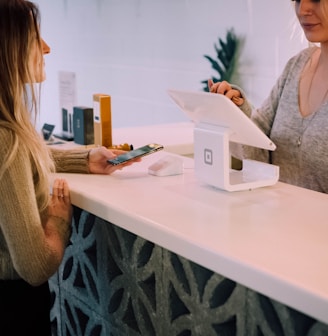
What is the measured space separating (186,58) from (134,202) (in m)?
2.28

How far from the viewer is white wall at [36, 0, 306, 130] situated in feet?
10.6

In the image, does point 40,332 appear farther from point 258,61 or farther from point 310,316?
point 258,61

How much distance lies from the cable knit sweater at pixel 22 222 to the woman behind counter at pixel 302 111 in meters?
0.71

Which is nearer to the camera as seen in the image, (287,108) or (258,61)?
(287,108)

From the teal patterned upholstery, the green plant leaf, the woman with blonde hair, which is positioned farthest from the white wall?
the woman with blonde hair

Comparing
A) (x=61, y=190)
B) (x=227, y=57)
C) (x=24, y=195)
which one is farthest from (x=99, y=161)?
(x=227, y=57)

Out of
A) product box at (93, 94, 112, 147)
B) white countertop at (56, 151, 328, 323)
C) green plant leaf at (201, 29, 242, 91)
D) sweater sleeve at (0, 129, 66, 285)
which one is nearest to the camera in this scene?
white countertop at (56, 151, 328, 323)

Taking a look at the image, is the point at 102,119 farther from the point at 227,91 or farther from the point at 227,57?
the point at 227,57

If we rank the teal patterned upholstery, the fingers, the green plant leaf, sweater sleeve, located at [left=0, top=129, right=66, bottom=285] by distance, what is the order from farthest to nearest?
the green plant leaf, the fingers, sweater sleeve, located at [left=0, top=129, right=66, bottom=285], the teal patterned upholstery

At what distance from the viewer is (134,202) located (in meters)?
1.58

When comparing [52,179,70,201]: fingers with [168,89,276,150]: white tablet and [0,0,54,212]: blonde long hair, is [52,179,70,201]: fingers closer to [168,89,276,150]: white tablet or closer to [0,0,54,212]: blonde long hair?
[0,0,54,212]: blonde long hair

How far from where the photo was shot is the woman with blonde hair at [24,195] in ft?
4.71

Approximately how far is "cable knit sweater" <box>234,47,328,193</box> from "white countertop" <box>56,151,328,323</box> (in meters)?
0.25

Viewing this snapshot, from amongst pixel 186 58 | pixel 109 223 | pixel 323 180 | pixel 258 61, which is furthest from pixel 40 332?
pixel 186 58
